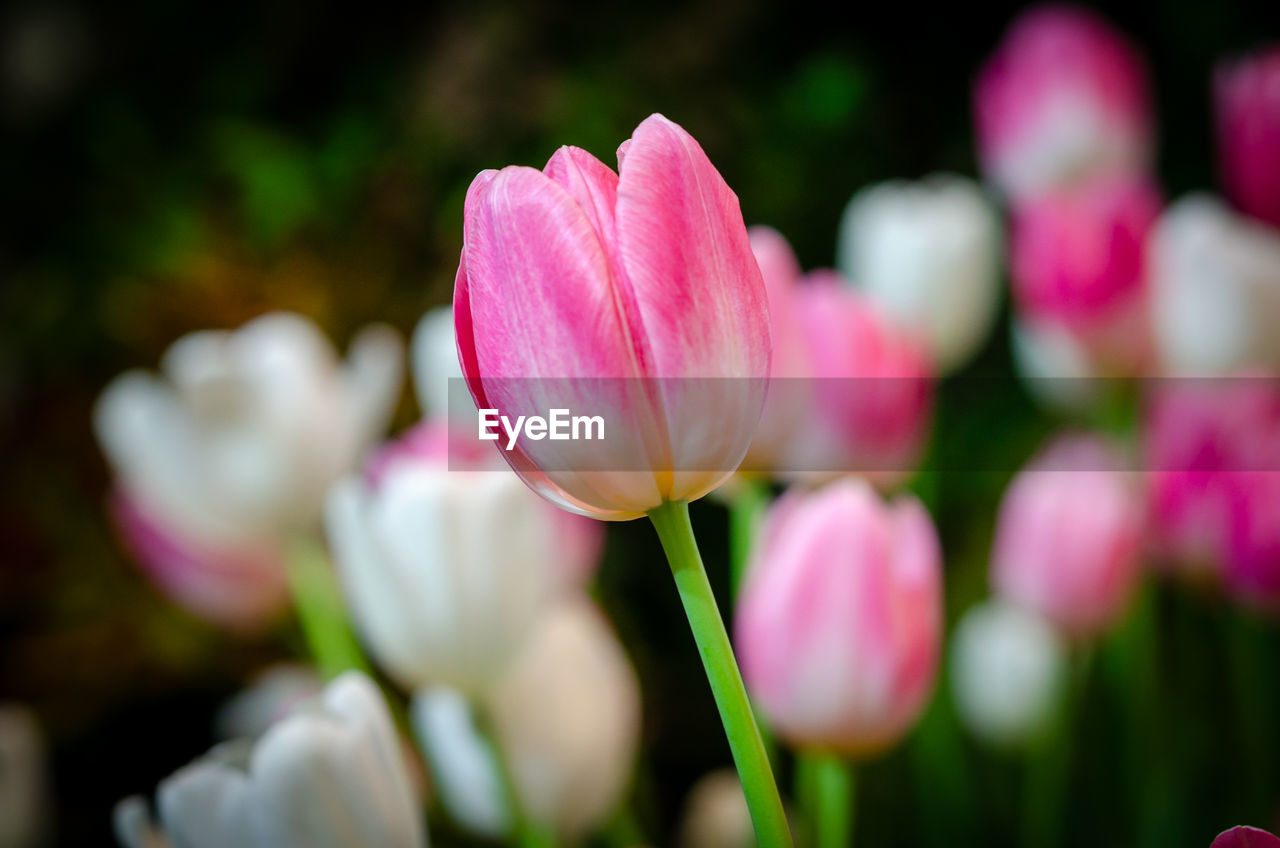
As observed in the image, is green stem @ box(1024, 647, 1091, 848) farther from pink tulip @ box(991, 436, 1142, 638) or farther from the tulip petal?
the tulip petal

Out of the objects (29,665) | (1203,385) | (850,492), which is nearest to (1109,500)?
(1203,385)

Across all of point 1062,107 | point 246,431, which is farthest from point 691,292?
point 1062,107

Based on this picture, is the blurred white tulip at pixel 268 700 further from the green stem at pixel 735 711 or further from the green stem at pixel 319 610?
the green stem at pixel 735 711

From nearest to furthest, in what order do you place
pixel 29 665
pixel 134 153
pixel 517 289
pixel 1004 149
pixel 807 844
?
1. pixel 517 289
2. pixel 807 844
3. pixel 1004 149
4. pixel 29 665
5. pixel 134 153

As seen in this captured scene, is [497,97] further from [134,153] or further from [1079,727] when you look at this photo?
[1079,727]

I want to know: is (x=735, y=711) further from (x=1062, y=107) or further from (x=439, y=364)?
(x=1062, y=107)

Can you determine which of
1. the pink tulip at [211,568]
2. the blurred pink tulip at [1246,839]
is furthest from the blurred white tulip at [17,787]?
the blurred pink tulip at [1246,839]
